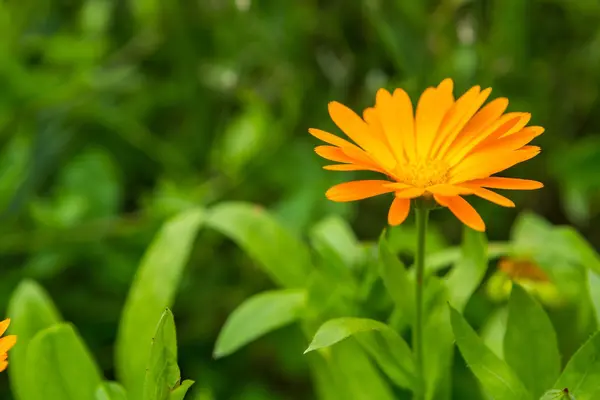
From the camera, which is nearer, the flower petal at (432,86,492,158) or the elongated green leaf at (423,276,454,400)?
the flower petal at (432,86,492,158)

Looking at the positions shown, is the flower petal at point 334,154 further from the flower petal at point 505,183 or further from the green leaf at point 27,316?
the green leaf at point 27,316

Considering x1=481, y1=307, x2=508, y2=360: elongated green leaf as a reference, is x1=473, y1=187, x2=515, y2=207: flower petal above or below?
above

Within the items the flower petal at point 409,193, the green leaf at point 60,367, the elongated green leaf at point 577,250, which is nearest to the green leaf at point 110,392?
the green leaf at point 60,367

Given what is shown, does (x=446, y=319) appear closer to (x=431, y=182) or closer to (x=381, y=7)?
(x=431, y=182)

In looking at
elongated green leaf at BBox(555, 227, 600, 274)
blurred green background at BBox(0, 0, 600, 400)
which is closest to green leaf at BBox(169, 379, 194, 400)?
elongated green leaf at BBox(555, 227, 600, 274)

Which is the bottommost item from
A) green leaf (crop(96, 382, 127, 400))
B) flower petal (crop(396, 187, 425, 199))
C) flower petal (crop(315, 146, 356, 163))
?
green leaf (crop(96, 382, 127, 400))

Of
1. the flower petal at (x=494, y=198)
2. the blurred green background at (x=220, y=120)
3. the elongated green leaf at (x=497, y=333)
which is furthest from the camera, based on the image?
the blurred green background at (x=220, y=120)

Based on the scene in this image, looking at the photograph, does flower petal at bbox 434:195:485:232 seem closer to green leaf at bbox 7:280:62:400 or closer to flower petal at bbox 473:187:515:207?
flower petal at bbox 473:187:515:207
